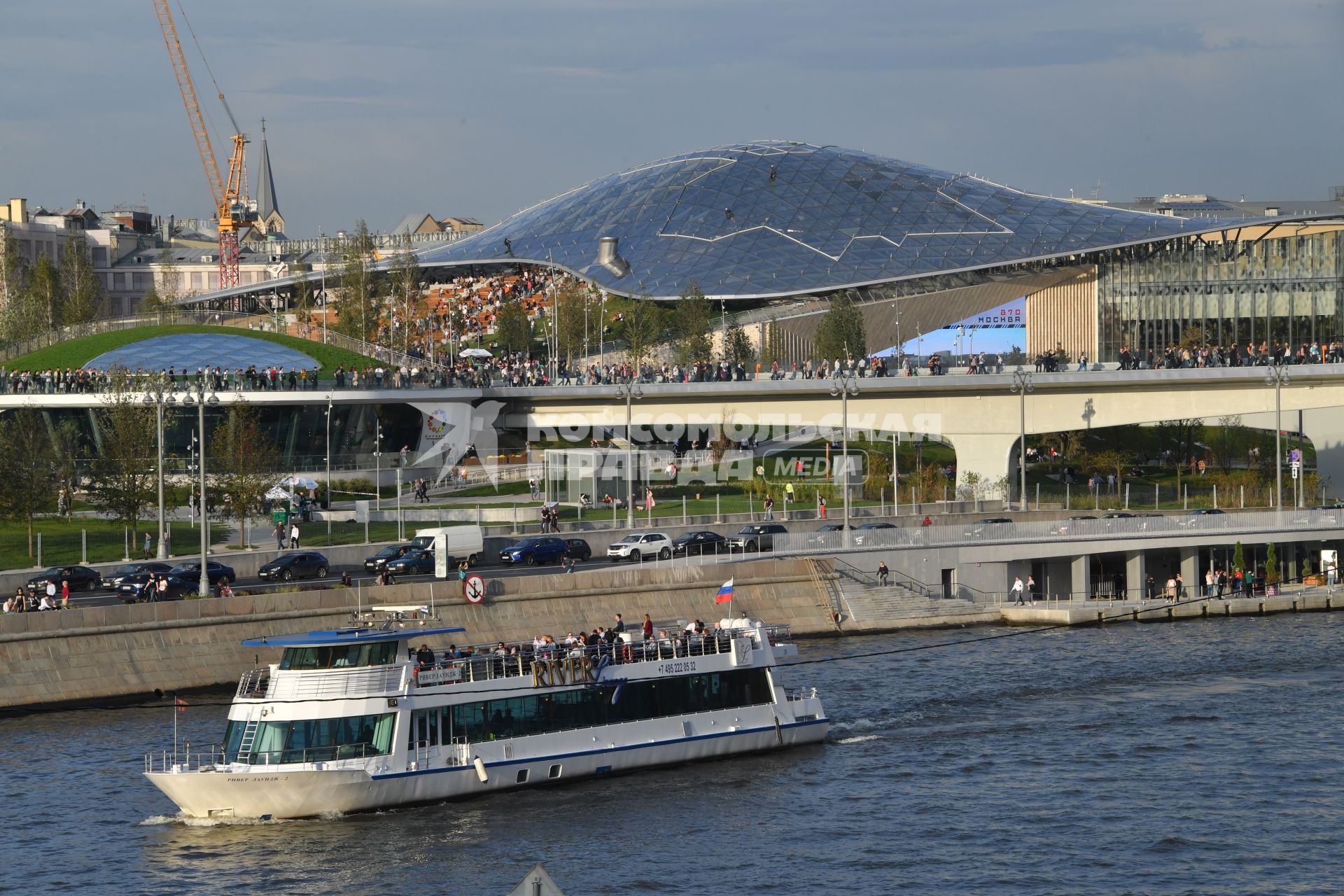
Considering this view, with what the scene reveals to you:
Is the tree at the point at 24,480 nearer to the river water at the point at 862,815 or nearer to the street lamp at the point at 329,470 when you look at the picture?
the street lamp at the point at 329,470

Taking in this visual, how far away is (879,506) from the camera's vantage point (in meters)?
63.1

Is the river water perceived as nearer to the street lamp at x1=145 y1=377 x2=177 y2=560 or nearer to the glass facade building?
the street lamp at x1=145 y1=377 x2=177 y2=560

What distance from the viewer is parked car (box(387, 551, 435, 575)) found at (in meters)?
48.8

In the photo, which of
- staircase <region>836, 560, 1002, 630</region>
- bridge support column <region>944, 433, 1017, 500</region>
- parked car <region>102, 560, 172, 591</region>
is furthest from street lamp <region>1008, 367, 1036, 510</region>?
parked car <region>102, 560, 172, 591</region>

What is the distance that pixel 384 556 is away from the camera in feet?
165

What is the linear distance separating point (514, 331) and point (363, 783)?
69509 millimetres

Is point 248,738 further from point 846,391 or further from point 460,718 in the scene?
point 846,391

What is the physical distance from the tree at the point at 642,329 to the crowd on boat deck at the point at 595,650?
163 feet

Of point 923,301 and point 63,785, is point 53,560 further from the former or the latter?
point 923,301

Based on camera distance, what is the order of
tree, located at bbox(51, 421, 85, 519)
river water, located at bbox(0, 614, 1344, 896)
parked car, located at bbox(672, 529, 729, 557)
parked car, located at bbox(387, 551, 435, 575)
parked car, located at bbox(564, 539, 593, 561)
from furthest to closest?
tree, located at bbox(51, 421, 85, 519) → parked car, located at bbox(672, 529, 729, 557) → parked car, located at bbox(564, 539, 593, 561) → parked car, located at bbox(387, 551, 435, 575) → river water, located at bbox(0, 614, 1344, 896)

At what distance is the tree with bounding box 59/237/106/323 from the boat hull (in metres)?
83.2

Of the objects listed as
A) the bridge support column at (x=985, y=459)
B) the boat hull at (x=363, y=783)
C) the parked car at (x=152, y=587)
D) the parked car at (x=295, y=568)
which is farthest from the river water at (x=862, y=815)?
the bridge support column at (x=985, y=459)

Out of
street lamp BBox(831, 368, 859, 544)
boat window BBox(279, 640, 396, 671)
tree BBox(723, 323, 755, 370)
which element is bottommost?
boat window BBox(279, 640, 396, 671)

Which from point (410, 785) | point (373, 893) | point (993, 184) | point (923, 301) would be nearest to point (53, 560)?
point (410, 785)
